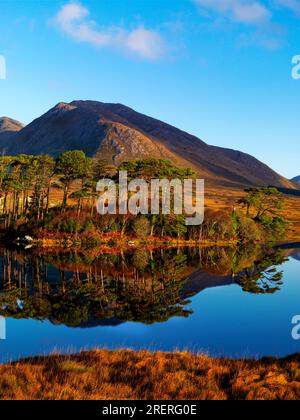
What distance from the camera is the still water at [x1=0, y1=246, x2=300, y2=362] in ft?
75.0

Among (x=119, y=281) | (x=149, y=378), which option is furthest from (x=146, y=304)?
(x=149, y=378)

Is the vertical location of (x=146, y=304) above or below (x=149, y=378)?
below

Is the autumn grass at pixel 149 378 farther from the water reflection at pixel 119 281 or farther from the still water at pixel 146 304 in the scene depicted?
the water reflection at pixel 119 281

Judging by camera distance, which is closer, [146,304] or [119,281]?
[146,304]

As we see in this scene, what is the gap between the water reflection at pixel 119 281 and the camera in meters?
29.3

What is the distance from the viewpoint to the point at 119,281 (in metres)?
42.6

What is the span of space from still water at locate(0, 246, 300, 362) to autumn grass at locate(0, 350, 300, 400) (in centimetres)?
409

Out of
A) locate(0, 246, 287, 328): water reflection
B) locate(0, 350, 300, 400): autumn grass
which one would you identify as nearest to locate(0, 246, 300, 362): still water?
locate(0, 246, 287, 328): water reflection

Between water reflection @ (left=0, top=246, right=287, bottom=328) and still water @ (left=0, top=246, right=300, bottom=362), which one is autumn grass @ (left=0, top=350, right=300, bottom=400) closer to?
still water @ (left=0, top=246, right=300, bottom=362)

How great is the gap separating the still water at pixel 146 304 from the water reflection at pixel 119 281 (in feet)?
0.29

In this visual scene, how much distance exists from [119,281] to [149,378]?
2893 centimetres

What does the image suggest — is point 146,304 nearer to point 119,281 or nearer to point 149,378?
point 119,281
